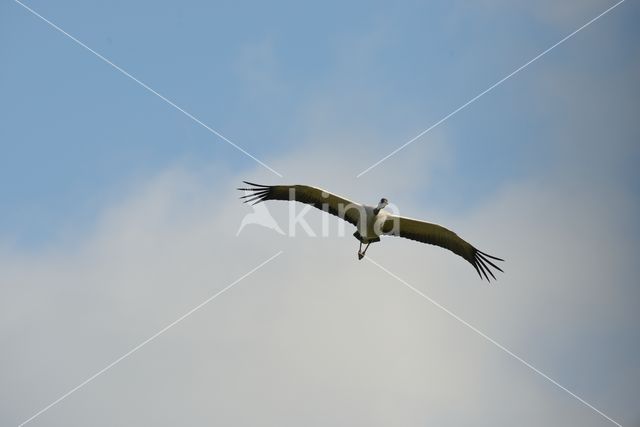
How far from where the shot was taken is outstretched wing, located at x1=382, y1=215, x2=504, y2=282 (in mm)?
26875

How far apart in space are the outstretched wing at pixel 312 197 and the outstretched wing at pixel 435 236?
1.06 meters

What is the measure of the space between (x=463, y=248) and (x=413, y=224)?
1.61 m

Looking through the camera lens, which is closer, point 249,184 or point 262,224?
point 249,184

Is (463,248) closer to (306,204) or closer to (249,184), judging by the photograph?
(306,204)

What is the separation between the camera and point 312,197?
2673 centimetres

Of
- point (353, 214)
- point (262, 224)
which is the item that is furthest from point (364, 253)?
point (262, 224)

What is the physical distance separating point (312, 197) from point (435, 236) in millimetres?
3726

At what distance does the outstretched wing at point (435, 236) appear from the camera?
2688cm

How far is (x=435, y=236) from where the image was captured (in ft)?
89.8

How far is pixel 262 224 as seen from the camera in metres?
28.5

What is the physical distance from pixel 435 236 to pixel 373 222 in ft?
6.70

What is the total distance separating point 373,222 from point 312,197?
1835mm

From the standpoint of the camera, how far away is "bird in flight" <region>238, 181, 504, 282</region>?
26547 millimetres

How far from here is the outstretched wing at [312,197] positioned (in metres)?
26.5
